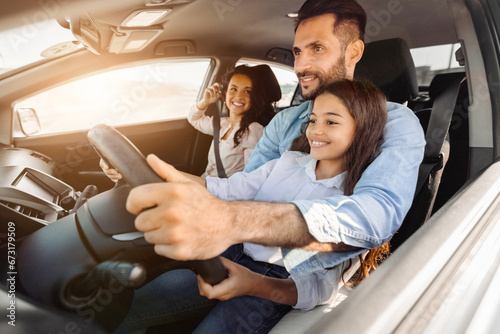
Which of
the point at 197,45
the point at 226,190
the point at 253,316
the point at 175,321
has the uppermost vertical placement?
the point at 197,45

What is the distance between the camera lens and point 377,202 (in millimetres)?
872

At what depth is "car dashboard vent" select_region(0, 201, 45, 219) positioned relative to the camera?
4.68 ft

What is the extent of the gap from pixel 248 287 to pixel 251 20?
65.0 inches

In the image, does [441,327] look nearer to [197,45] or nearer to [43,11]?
[43,11]

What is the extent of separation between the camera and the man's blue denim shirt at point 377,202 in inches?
31.2

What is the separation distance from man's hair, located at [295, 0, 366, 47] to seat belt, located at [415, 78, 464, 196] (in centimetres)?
44

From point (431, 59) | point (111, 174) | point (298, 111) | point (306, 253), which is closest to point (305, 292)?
point (306, 253)

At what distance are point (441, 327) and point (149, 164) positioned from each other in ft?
1.79

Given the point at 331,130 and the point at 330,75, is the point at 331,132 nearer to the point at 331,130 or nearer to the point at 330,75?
the point at 331,130

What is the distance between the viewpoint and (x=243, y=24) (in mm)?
2129

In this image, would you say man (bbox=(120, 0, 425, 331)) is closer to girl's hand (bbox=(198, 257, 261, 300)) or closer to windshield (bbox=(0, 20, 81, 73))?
girl's hand (bbox=(198, 257, 261, 300))

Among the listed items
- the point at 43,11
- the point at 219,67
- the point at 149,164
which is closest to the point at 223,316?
the point at 149,164

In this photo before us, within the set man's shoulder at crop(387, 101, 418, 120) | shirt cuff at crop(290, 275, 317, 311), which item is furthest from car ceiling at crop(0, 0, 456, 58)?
shirt cuff at crop(290, 275, 317, 311)

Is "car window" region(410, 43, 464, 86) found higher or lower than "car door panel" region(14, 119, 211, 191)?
higher
